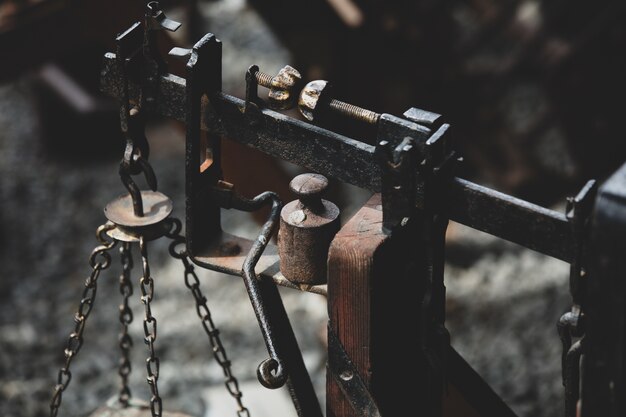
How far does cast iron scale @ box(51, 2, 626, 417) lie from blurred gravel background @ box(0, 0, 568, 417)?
1949 mm

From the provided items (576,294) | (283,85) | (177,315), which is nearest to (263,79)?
(283,85)

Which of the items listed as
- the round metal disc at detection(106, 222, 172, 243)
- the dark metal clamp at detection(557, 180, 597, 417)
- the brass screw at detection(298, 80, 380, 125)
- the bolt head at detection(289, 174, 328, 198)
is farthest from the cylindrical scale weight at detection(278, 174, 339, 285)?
the dark metal clamp at detection(557, 180, 597, 417)

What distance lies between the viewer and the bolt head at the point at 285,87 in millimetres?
1925

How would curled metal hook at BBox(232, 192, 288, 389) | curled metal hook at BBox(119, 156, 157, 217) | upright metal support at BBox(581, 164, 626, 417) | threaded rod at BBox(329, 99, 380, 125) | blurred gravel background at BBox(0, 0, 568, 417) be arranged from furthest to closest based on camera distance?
1. blurred gravel background at BBox(0, 0, 568, 417)
2. curled metal hook at BBox(119, 156, 157, 217)
3. curled metal hook at BBox(232, 192, 288, 389)
4. threaded rod at BBox(329, 99, 380, 125)
5. upright metal support at BBox(581, 164, 626, 417)

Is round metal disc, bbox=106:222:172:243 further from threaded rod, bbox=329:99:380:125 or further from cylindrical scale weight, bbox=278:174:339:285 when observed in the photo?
threaded rod, bbox=329:99:380:125

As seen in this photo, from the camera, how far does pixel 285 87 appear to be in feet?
6.32

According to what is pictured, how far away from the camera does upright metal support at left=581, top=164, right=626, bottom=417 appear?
1.54 m

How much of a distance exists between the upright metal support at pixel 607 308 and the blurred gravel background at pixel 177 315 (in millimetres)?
2400

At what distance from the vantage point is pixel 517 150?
18.4 ft

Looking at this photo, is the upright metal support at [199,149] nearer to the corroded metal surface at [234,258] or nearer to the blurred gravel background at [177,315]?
the corroded metal surface at [234,258]

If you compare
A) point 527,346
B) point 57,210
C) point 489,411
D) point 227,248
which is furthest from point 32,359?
point 489,411

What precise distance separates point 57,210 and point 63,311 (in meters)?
0.91

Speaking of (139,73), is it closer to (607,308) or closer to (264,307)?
(264,307)

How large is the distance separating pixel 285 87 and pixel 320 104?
3.2 inches
